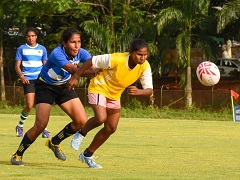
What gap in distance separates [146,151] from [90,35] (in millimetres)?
23611

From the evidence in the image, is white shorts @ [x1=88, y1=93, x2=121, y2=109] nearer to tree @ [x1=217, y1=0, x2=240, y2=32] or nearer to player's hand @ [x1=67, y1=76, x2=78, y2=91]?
player's hand @ [x1=67, y1=76, x2=78, y2=91]

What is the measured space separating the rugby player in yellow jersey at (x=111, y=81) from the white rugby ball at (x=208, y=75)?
9.80 meters

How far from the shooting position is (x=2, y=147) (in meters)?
15.1

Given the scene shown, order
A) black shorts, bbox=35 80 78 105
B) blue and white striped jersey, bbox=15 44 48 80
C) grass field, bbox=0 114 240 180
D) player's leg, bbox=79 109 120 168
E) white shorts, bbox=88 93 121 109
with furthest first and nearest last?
blue and white striped jersey, bbox=15 44 48 80 < black shorts, bbox=35 80 78 105 < player's leg, bbox=79 109 120 168 < white shorts, bbox=88 93 121 109 < grass field, bbox=0 114 240 180

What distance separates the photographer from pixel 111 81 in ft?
38.2

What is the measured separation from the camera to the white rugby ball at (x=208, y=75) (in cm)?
2150

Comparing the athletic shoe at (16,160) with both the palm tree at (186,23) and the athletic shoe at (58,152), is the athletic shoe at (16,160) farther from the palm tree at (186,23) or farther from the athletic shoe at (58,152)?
the palm tree at (186,23)

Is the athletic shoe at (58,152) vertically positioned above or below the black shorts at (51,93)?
below

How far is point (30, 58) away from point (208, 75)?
581 cm

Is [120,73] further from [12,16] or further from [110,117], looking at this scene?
[12,16]

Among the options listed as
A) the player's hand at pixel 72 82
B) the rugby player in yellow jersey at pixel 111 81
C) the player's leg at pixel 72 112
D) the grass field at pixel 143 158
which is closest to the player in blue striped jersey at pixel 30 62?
the grass field at pixel 143 158

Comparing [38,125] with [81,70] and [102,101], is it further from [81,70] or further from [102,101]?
[81,70]

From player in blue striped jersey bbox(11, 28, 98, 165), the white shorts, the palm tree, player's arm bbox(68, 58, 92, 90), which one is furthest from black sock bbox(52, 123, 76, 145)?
the palm tree

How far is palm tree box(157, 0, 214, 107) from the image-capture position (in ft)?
116
